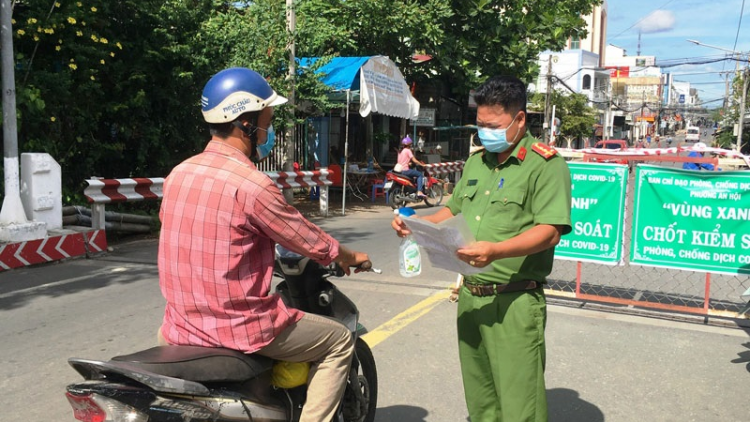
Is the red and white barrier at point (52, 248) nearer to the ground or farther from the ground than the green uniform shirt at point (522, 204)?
nearer to the ground

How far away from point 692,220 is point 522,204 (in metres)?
4.14

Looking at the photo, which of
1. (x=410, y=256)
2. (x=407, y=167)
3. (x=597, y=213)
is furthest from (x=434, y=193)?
(x=410, y=256)

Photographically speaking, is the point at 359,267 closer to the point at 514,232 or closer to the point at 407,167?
the point at 514,232

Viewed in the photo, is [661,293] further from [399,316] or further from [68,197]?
[68,197]

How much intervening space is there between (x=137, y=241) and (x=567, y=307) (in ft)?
23.1

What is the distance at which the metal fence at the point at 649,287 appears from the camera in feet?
21.4

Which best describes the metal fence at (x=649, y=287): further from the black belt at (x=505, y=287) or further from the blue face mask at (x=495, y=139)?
the blue face mask at (x=495, y=139)

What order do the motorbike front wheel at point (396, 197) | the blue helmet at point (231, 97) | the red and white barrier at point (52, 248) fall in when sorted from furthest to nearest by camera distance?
the motorbike front wheel at point (396, 197), the red and white barrier at point (52, 248), the blue helmet at point (231, 97)

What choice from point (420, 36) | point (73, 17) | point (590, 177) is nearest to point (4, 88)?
point (73, 17)

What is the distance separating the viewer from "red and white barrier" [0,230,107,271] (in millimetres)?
8097

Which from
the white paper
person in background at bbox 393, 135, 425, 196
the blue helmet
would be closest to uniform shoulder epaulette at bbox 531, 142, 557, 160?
the white paper

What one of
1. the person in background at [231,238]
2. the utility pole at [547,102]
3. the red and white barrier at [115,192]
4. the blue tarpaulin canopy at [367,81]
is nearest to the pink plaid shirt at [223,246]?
the person in background at [231,238]

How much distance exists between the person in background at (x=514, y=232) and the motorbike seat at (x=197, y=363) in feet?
3.15

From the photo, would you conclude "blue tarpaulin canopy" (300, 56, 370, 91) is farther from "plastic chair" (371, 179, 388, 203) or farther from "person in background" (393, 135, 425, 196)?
"plastic chair" (371, 179, 388, 203)
